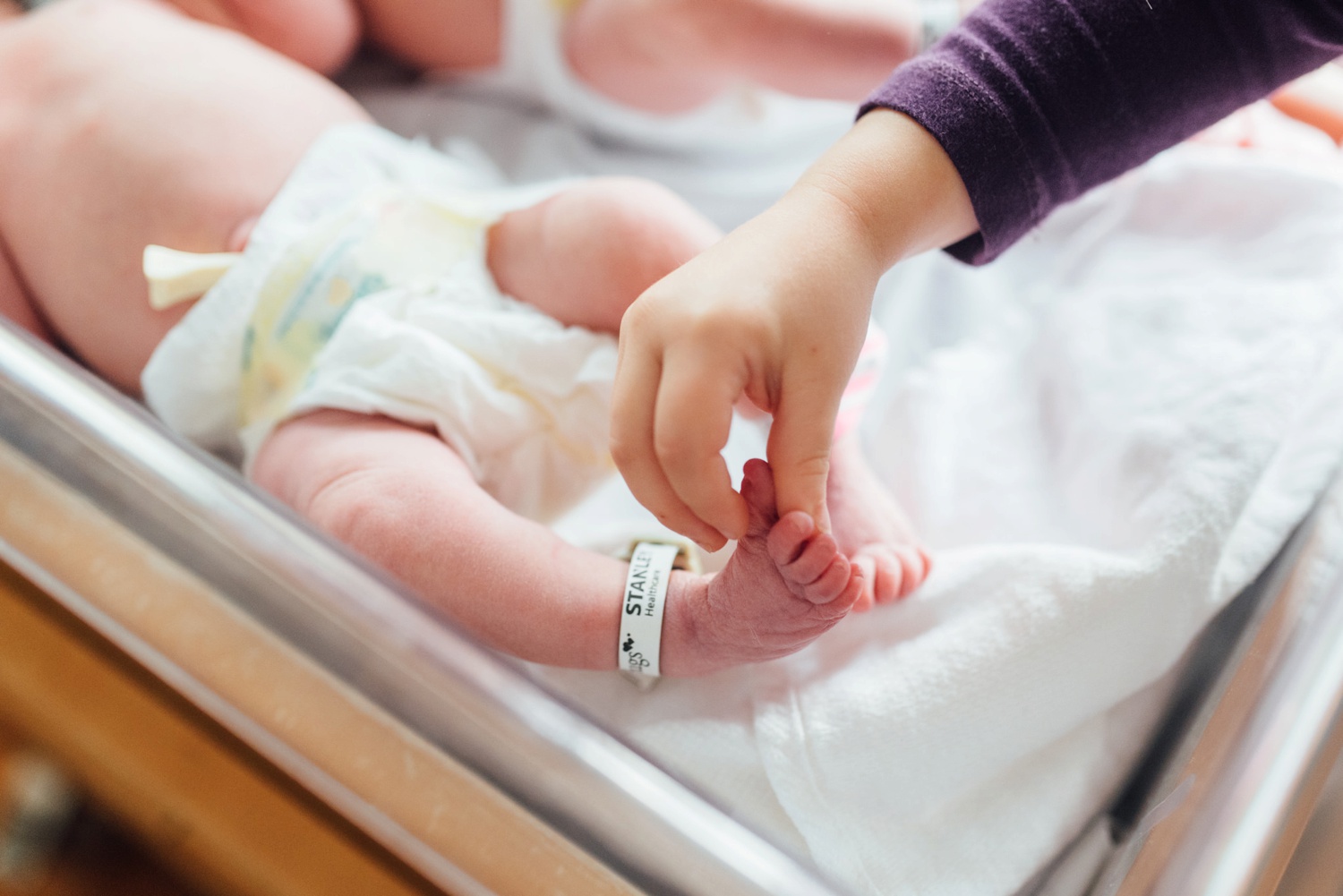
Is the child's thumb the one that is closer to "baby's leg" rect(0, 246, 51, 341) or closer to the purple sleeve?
the purple sleeve

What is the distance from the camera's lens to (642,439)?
403 mm

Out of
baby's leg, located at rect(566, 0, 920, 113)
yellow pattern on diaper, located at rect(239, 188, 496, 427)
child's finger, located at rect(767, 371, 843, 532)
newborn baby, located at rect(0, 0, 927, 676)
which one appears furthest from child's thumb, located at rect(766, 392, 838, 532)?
baby's leg, located at rect(566, 0, 920, 113)

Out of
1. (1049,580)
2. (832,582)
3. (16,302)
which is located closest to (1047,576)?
(1049,580)

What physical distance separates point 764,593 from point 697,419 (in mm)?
101

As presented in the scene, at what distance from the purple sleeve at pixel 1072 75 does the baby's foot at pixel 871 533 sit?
0.17m

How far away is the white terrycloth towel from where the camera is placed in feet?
1.72

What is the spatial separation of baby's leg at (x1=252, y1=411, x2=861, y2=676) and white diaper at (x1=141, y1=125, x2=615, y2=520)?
0.04 metres

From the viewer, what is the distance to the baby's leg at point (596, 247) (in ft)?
2.00

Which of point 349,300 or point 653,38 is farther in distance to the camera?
point 653,38

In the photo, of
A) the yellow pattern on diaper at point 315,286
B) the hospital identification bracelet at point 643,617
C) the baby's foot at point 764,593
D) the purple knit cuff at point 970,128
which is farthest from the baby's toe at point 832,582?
the yellow pattern on diaper at point 315,286

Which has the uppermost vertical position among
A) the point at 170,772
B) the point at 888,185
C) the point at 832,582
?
the point at 888,185

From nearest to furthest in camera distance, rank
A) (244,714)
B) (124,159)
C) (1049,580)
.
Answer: (244,714) < (1049,580) < (124,159)

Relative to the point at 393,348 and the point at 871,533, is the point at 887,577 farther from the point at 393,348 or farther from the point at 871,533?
the point at 393,348

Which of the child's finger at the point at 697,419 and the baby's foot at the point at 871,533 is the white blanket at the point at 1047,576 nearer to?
the baby's foot at the point at 871,533
